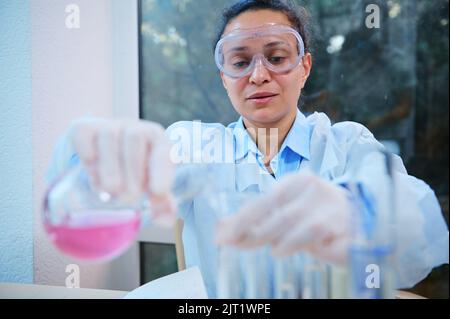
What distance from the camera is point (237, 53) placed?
971mm

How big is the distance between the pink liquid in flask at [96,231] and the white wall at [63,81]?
35cm

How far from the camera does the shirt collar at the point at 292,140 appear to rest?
100cm

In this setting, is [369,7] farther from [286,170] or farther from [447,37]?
[286,170]

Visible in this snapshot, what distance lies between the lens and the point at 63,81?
3.36ft

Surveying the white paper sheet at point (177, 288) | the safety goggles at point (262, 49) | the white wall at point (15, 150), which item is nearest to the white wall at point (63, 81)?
the white wall at point (15, 150)

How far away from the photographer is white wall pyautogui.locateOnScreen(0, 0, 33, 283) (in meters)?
0.99

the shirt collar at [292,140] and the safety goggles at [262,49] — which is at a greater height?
the safety goggles at [262,49]

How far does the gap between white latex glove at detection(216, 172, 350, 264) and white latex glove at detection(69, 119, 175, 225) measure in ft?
0.38

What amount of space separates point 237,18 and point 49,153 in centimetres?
54

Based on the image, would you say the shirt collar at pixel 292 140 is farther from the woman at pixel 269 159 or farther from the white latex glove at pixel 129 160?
the white latex glove at pixel 129 160

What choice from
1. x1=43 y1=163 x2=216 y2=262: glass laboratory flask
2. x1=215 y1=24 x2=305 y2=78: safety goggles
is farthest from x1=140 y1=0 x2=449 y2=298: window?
x1=43 y1=163 x2=216 y2=262: glass laboratory flask

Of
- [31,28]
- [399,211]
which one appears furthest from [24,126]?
[399,211]

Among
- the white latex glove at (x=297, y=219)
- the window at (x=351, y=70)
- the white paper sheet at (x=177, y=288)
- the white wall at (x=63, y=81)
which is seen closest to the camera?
the white latex glove at (x=297, y=219)

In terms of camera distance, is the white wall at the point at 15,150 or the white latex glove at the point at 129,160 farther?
the white wall at the point at 15,150
